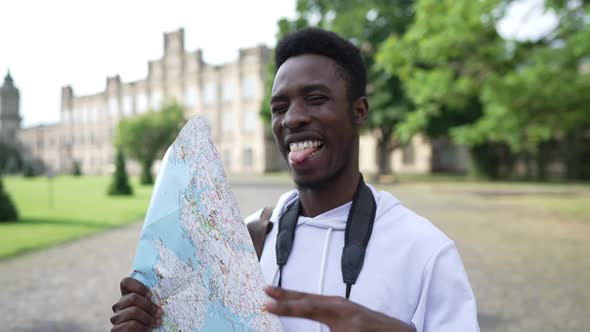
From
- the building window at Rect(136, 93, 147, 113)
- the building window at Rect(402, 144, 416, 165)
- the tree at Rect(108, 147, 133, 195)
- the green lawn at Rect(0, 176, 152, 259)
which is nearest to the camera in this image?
the green lawn at Rect(0, 176, 152, 259)

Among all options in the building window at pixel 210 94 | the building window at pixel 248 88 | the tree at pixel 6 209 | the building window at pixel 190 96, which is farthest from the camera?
the building window at pixel 190 96

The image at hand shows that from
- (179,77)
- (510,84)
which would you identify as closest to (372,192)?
(510,84)

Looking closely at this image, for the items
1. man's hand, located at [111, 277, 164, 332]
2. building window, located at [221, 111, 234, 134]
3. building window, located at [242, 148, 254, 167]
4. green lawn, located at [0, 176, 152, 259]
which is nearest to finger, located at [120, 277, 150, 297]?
man's hand, located at [111, 277, 164, 332]

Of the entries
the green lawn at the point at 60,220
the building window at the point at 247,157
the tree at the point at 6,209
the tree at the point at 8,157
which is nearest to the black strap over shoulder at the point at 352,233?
the green lawn at the point at 60,220

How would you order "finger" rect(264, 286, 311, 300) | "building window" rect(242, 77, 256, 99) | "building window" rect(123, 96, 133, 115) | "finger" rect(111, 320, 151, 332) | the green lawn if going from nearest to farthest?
"finger" rect(264, 286, 311, 300) < "finger" rect(111, 320, 151, 332) < the green lawn < "building window" rect(242, 77, 256, 99) < "building window" rect(123, 96, 133, 115)

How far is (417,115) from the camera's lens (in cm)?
1286

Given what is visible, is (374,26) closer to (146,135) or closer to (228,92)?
(146,135)

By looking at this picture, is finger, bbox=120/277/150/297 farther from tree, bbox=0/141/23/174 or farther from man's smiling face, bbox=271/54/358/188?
tree, bbox=0/141/23/174

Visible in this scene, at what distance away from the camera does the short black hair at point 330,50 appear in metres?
1.25

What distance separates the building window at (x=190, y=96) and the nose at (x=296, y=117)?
44756 millimetres

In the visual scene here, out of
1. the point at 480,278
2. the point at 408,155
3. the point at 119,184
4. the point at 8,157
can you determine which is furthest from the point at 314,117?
the point at 8,157

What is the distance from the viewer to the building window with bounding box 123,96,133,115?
45.9 m

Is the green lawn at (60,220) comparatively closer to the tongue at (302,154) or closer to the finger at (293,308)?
the tongue at (302,154)

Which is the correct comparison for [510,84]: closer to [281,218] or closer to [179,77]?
[281,218]
